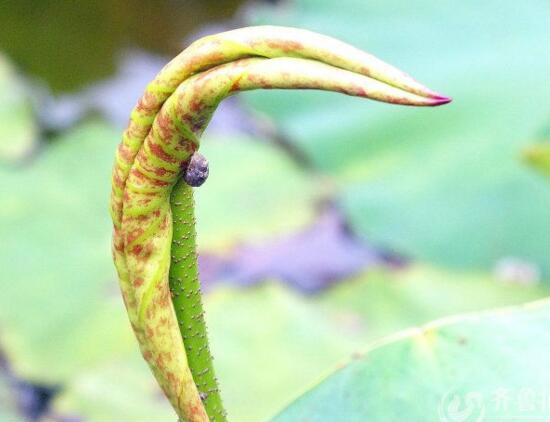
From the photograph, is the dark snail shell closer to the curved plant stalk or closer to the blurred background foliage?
the curved plant stalk

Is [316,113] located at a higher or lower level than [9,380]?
higher

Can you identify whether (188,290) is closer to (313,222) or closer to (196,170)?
(196,170)

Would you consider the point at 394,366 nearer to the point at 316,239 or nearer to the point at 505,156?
the point at 505,156

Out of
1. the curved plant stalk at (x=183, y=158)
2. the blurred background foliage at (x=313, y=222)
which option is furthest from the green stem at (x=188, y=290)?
the blurred background foliage at (x=313, y=222)

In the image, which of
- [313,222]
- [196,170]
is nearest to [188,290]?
[196,170]

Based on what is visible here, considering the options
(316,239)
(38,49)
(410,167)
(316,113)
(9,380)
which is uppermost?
(38,49)

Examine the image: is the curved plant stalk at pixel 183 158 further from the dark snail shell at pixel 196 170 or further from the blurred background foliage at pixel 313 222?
the blurred background foliage at pixel 313 222

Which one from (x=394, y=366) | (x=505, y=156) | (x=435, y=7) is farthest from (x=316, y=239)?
(x=394, y=366)
